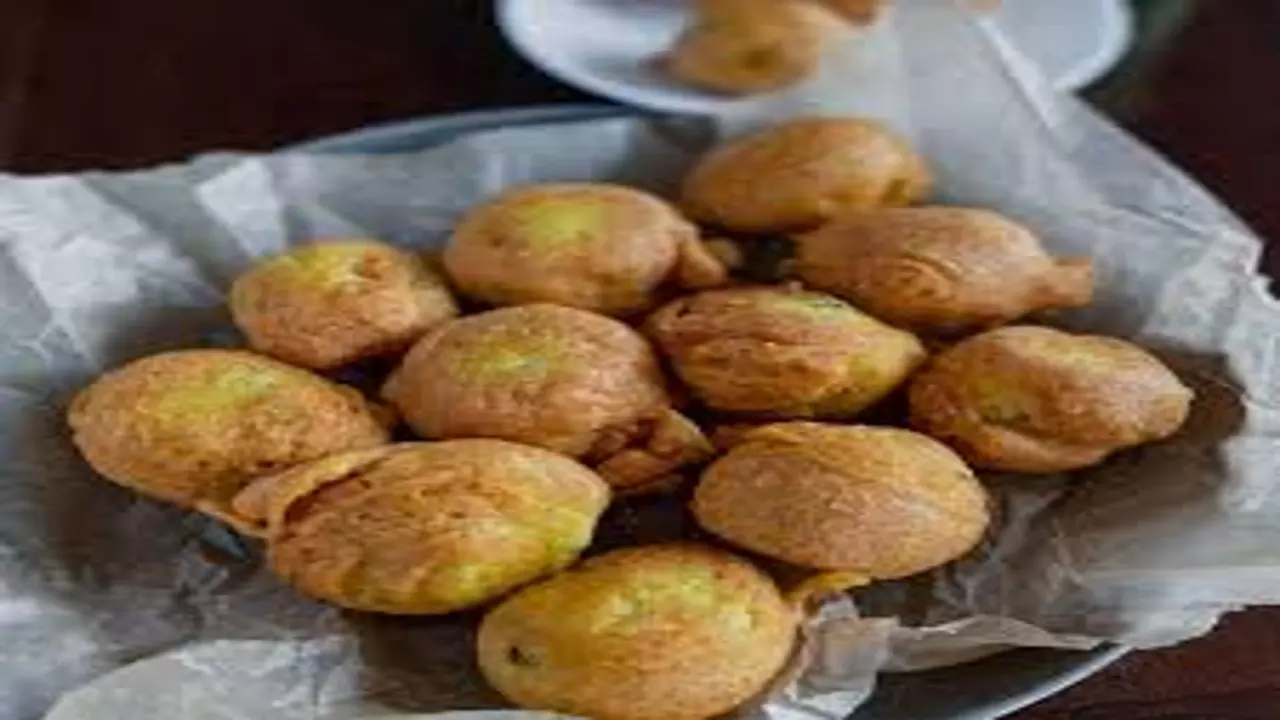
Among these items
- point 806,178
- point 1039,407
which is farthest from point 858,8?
point 1039,407

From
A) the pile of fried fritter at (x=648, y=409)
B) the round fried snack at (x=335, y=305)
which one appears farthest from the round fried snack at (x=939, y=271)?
the round fried snack at (x=335, y=305)

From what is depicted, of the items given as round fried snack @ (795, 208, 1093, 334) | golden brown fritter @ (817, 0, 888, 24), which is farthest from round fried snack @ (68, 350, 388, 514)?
golden brown fritter @ (817, 0, 888, 24)

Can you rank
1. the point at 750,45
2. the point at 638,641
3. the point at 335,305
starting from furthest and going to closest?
the point at 750,45 → the point at 335,305 → the point at 638,641

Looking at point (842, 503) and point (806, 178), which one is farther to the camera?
point (806, 178)

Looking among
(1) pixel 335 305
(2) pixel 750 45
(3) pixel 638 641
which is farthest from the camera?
(2) pixel 750 45

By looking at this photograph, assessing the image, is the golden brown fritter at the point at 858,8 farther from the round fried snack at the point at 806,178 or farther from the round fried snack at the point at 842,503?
the round fried snack at the point at 842,503

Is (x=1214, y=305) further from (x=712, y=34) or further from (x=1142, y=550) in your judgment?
(x=712, y=34)

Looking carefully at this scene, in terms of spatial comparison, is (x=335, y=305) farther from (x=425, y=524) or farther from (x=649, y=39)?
(x=649, y=39)
